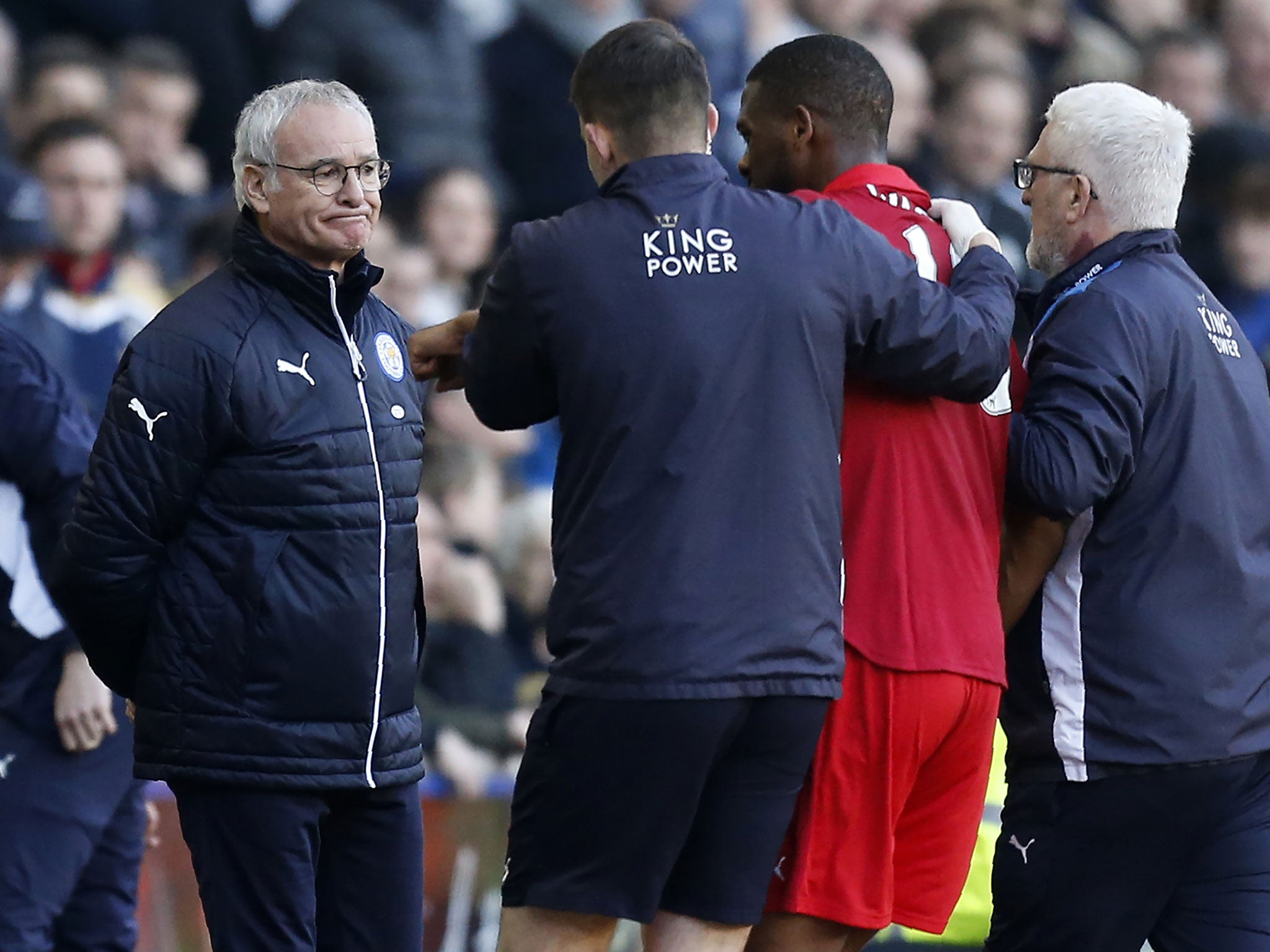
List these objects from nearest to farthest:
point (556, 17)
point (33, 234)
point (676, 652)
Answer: point (676, 652)
point (33, 234)
point (556, 17)

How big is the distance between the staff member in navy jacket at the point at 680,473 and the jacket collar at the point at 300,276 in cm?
38

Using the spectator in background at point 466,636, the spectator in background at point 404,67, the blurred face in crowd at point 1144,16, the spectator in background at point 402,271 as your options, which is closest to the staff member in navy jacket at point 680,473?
the spectator in background at point 466,636

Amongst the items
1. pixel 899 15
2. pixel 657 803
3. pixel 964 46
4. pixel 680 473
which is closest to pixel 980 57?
pixel 964 46

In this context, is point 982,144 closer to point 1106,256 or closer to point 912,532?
point 1106,256

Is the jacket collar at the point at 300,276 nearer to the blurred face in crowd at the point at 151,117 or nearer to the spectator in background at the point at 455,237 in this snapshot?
the blurred face in crowd at the point at 151,117

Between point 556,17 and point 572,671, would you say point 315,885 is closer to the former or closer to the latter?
point 572,671

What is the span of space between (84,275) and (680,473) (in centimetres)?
351

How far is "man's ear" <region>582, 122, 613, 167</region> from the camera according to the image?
122 inches

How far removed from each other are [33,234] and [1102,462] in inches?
147

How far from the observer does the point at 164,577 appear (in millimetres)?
3246

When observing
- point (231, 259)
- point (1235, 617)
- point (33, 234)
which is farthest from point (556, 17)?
point (1235, 617)

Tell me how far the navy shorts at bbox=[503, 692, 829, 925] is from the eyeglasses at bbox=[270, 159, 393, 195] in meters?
0.99

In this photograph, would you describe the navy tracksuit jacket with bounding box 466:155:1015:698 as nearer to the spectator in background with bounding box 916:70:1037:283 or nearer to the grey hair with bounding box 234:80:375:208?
the grey hair with bounding box 234:80:375:208

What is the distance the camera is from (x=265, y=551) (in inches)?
126
